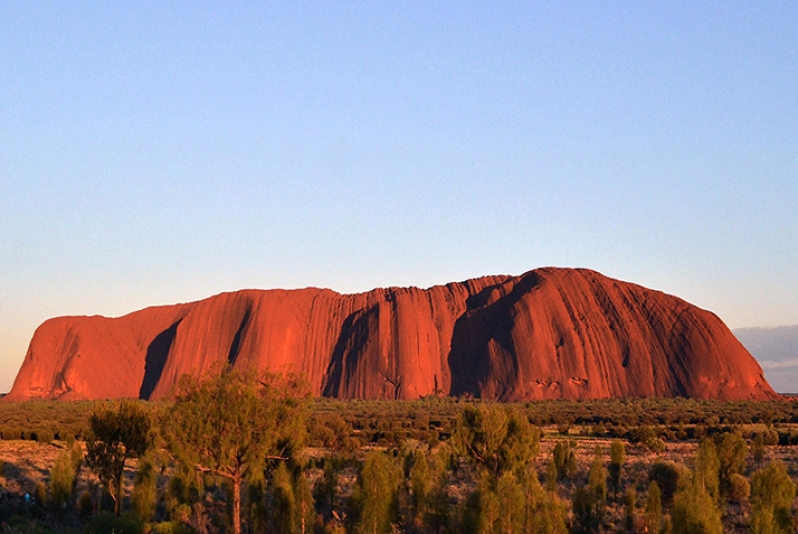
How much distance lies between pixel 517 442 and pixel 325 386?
269ft

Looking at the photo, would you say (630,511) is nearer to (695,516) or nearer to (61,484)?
(695,516)

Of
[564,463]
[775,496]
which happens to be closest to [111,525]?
[775,496]

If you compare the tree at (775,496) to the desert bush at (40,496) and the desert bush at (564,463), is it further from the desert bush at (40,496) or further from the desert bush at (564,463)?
the desert bush at (40,496)

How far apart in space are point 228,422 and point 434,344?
3419 inches

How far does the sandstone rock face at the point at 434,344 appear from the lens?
95.4 metres

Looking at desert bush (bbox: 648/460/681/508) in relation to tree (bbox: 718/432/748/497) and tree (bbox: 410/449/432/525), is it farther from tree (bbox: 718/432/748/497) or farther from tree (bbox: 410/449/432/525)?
tree (bbox: 410/449/432/525)

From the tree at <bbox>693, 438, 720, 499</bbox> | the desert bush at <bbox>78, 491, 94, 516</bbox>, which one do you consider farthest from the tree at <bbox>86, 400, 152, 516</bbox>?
the tree at <bbox>693, 438, 720, 499</bbox>

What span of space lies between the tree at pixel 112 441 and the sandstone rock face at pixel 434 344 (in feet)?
233

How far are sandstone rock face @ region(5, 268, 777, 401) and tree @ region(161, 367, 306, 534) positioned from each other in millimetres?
73700

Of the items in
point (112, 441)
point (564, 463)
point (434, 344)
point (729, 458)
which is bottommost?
point (564, 463)

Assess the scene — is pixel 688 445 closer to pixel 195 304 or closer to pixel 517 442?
pixel 517 442

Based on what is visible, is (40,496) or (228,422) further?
(40,496)

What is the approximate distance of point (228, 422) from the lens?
67.3 ft

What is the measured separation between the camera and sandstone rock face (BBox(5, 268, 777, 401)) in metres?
95.4
